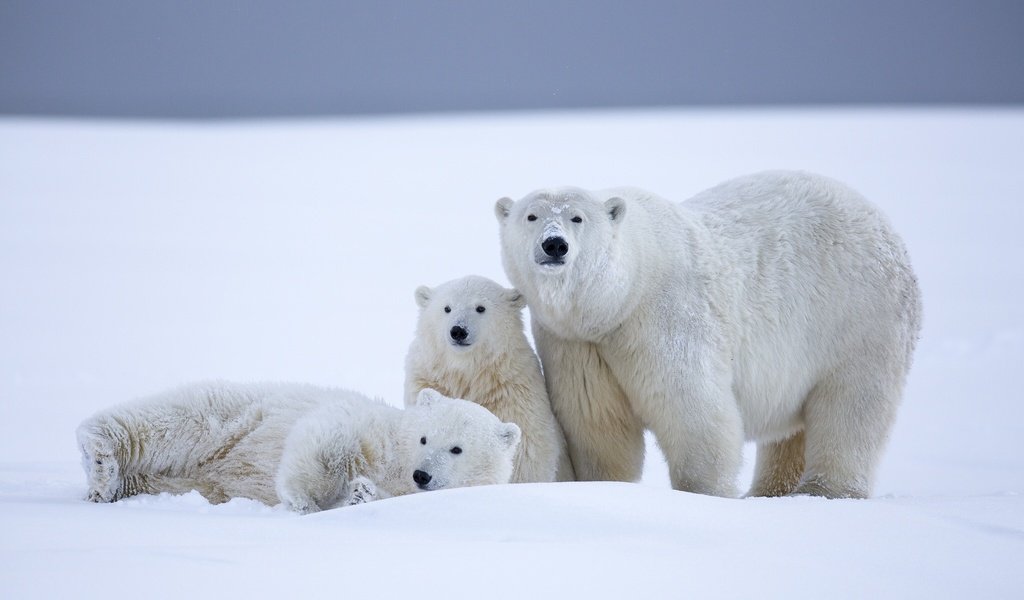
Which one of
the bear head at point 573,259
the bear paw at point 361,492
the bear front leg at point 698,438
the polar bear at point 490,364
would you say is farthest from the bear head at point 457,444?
the bear front leg at point 698,438

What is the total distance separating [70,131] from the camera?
55.6ft

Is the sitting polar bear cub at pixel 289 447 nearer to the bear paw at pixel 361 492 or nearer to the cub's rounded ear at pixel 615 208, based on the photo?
the bear paw at pixel 361 492

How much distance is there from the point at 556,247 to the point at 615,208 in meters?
0.37

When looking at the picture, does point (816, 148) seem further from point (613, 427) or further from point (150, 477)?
point (150, 477)

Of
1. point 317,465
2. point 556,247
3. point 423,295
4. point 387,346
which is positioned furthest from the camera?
point 387,346

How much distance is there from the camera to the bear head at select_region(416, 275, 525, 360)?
4.46m

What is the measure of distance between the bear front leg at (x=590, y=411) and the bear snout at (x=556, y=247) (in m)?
0.48

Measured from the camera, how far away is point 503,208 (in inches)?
184

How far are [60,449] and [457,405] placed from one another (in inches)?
107

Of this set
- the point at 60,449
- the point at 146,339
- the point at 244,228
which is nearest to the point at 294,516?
the point at 60,449

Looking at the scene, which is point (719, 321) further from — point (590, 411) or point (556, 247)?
point (556, 247)

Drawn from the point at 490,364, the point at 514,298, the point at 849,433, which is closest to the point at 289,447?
the point at 490,364

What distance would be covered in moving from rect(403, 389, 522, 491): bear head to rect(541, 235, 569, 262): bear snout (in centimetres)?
68

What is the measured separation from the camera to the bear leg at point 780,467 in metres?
5.46
